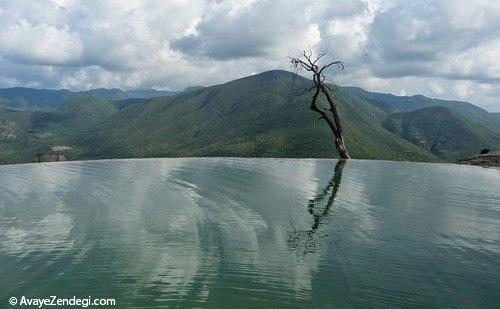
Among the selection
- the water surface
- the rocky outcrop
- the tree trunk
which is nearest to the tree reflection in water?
the water surface

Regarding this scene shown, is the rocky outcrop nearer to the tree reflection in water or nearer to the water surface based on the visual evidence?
the water surface

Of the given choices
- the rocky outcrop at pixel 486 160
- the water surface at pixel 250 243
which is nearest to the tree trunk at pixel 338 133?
the rocky outcrop at pixel 486 160

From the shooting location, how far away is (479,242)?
50.9 ft

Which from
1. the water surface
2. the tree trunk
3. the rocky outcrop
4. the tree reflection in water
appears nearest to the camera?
the water surface

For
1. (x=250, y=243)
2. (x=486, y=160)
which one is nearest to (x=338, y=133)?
(x=486, y=160)

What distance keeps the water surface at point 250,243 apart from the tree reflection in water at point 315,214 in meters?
0.06

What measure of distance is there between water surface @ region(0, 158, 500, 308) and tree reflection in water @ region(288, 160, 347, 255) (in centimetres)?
6

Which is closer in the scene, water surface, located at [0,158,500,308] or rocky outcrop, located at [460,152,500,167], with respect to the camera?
water surface, located at [0,158,500,308]

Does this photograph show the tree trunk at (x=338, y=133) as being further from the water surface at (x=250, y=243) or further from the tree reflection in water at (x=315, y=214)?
the water surface at (x=250, y=243)

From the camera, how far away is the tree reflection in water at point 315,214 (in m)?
14.4

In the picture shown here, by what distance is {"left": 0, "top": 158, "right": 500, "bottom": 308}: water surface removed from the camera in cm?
1079

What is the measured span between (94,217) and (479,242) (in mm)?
13272

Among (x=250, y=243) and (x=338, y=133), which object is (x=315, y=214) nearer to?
(x=250, y=243)

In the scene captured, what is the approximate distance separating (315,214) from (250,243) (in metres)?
4.86
